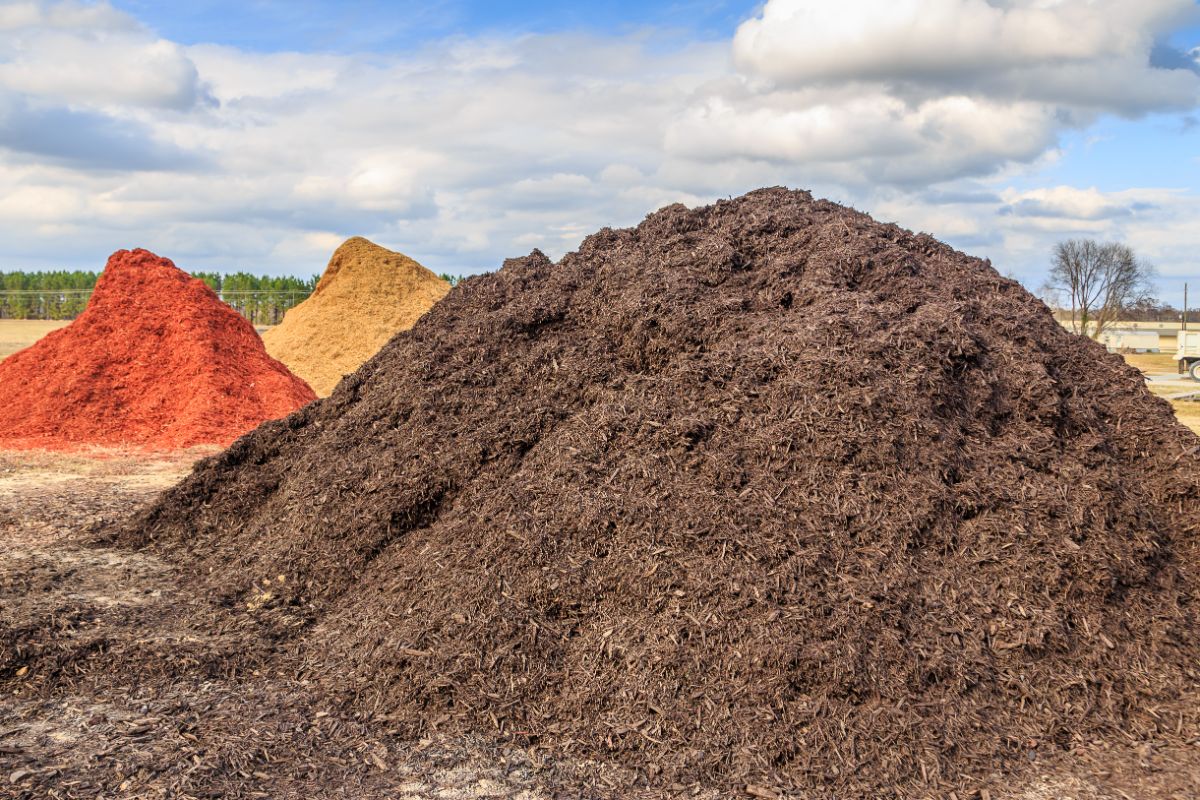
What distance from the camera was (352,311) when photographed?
21.4 m

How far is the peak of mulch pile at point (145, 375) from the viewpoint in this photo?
45.2 feet

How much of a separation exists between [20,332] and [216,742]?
4667 centimetres

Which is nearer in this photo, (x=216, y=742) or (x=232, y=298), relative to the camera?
(x=216, y=742)

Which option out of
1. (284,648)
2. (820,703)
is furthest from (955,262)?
(284,648)

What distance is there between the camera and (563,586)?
476 centimetres

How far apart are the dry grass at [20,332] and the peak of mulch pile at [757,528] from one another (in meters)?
29.5

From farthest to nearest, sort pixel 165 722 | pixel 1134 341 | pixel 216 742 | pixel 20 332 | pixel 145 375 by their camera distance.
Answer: pixel 1134 341, pixel 20 332, pixel 145 375, pixel 165 722, pixel 216 742

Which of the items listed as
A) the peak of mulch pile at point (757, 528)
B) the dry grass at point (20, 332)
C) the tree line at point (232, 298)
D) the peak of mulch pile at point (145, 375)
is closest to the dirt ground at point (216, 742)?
the peak of mulch pile at point (757, 528)

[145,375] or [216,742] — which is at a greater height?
[145,375]

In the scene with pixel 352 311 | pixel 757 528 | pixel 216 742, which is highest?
pixel 352 311

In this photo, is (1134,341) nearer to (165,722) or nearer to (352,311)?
(352,311)

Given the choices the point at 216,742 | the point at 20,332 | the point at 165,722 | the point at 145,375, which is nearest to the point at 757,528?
the point at 216,742

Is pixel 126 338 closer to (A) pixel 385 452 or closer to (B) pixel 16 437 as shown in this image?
(B) pixel 16 437

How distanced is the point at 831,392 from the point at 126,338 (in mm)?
13543
